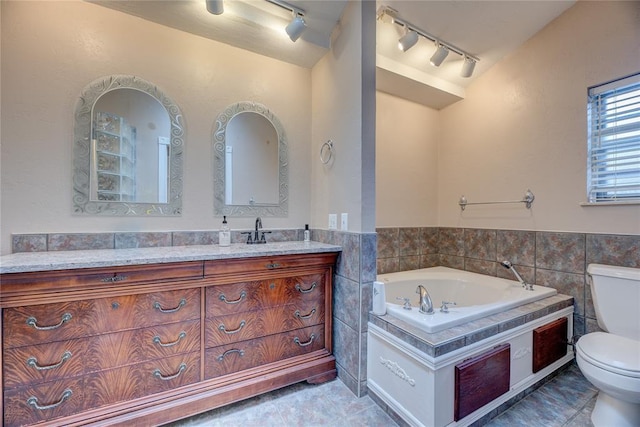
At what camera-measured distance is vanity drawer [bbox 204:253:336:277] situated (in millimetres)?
1555

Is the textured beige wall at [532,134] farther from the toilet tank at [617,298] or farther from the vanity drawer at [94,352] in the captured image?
the vanity drawer at [94,352]

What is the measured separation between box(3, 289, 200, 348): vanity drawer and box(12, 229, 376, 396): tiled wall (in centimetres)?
49

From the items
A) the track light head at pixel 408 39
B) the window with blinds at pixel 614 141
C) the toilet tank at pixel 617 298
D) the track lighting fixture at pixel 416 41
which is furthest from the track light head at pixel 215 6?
the toilet tank at pixel 617 298

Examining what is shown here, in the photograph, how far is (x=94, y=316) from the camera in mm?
1312

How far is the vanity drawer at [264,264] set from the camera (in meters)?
1.55

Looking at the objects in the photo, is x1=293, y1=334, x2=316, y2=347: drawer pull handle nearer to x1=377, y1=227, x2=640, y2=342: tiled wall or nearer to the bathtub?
the bathtub

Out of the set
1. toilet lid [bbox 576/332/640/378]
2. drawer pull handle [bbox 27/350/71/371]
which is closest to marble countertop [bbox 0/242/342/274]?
drawer pull handle [bbox 27/350/71/371]

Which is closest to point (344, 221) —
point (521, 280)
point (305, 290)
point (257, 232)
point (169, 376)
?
point (305, 290)

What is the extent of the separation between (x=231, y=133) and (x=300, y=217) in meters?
0.87

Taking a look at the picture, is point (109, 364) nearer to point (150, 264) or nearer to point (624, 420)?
point (150, 264)

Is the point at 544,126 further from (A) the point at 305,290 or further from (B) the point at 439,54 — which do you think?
(A) the point at 305,290

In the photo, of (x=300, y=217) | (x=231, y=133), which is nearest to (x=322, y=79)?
(x=231, y=133)

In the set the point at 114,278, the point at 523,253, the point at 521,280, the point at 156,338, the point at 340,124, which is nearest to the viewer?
the point at 114,278

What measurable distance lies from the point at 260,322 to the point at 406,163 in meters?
2.13
